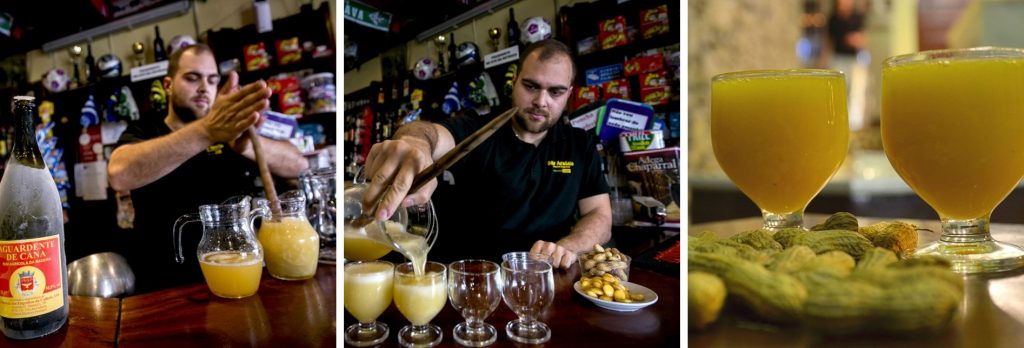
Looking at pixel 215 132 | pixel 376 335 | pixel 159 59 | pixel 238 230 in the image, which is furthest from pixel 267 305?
pixel 159 59

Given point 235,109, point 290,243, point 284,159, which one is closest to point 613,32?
point 290,243

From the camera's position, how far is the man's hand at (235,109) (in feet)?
4.69

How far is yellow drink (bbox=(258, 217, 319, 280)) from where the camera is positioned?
1.21 m

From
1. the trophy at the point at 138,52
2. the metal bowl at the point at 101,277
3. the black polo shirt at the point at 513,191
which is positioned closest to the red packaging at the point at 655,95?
the black polo shirt at the point at 513,191

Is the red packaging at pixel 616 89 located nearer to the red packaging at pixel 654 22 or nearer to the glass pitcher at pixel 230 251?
the red packaging at pixel 654 22

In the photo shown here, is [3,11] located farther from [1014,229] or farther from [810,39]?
[1014,229]

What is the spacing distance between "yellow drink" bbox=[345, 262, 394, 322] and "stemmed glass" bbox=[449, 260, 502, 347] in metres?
0.10

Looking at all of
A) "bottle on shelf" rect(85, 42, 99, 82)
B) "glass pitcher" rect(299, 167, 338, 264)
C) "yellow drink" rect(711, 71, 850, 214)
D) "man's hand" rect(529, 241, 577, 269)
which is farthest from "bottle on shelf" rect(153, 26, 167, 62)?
"yellow drink" rect(711, 71, 850, 214)

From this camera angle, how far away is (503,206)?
1.14 metres

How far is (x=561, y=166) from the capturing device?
112 centimetres

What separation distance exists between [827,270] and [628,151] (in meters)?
0.52

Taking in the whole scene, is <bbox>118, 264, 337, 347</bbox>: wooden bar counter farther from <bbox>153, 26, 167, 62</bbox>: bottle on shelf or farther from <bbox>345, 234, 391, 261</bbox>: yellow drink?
<bbox>153, 26, 167, 62</bbox>: bottle on shelf

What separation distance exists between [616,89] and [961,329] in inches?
24.4

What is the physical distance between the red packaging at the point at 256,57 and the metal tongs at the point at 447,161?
1.43m
